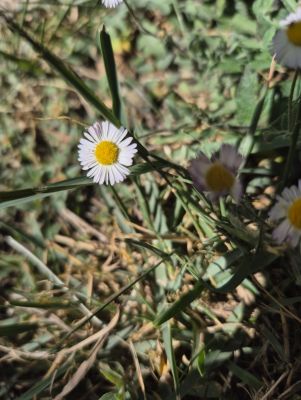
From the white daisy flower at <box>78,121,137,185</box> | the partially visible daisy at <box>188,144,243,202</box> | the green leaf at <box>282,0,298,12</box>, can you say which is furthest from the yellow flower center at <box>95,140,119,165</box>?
the green leaf at <box>282,0,298,12</box>

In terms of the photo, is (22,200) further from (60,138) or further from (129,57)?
(129,57)

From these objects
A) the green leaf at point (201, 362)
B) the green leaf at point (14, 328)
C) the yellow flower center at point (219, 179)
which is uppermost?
the green leaf at point (14, 328)

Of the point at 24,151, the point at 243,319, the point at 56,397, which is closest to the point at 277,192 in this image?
the point at 243,319

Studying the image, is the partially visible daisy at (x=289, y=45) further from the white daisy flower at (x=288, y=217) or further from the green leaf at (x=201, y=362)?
the green leaf at (x=201, y=362)

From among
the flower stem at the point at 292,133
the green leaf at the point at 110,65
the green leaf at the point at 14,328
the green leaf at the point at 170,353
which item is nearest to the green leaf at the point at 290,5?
the flower stem at the point at 292,133

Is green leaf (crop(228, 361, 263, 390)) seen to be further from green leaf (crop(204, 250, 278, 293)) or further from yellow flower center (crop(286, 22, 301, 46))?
yellow flower center (crop(286, 22, 301, 46))

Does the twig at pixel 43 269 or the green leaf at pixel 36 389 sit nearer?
the green leaf at pixel 36 389
